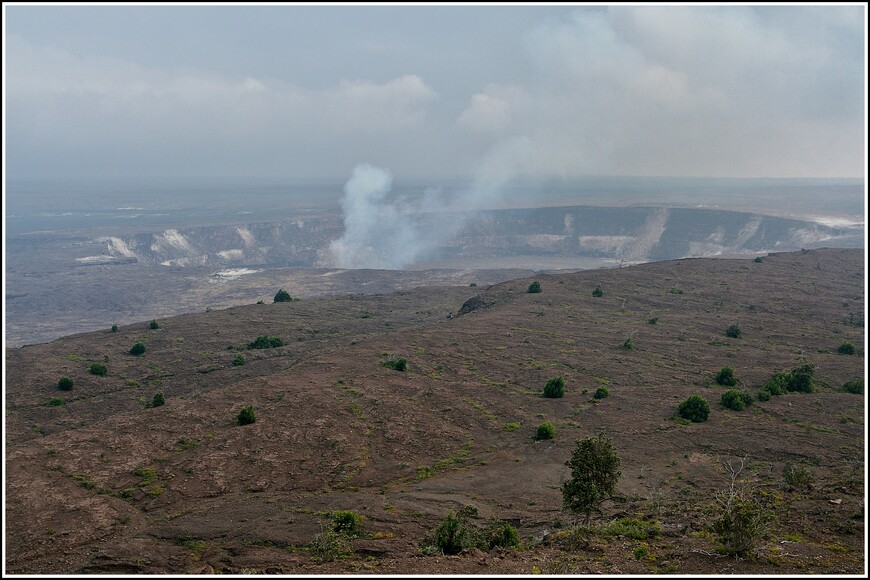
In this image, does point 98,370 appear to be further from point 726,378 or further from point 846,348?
point 846,348

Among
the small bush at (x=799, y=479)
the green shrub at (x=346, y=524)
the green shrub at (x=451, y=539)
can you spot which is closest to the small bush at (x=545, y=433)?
the small bush at (x=799, y=479)

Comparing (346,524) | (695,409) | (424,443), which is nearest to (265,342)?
(424,443)

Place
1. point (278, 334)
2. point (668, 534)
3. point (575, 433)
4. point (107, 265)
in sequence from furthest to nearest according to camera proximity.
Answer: point (107, 265) < point (278, 334) < point (575, 433) < point (668, 534)

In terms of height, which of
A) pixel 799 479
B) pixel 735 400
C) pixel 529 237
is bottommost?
pixel 799 479

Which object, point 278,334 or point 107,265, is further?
point 107,265

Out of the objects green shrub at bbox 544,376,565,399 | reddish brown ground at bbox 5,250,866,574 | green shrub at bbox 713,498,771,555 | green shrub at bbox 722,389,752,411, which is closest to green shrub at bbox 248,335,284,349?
reddish brown ground at bbox 5,250,866,574

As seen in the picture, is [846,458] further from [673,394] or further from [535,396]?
[535,396]

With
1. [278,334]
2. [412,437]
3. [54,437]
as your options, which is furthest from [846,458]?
[278,334]

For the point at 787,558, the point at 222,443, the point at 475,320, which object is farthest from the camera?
the point at 475,320
